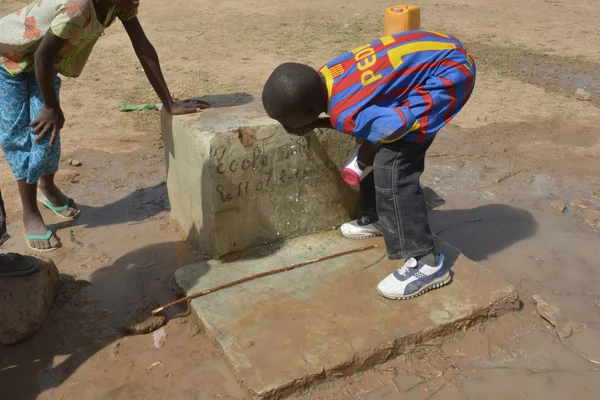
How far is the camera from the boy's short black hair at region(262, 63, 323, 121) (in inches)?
99.3

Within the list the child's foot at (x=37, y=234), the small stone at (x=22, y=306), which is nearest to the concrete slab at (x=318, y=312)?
the small stone at (x=22, y=306)

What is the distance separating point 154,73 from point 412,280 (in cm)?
178

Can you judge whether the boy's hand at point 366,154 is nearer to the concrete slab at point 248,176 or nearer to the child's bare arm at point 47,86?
the concrete slab at point 248,176

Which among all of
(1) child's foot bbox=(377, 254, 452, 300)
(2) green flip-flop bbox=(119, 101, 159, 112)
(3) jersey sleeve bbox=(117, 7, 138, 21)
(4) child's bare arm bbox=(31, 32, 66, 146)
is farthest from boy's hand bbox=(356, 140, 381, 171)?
(2) green flip-flop bbox=(119, 101, 159, 112)

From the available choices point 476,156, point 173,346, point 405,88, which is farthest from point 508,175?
point 173,346

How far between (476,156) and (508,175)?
0.37 m

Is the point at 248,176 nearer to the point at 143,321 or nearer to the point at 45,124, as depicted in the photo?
the point at 143,321

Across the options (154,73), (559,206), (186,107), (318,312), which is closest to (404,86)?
(318,312)

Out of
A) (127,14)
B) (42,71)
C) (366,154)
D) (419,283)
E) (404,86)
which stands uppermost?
(127,14)

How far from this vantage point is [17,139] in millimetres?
3301

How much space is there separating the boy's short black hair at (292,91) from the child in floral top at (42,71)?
0.76 m

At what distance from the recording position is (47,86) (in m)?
2.93

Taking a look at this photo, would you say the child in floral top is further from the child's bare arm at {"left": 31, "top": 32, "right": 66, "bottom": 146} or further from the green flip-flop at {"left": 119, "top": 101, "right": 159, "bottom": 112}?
the green flip-flop at {"left": 119, "top": 101, "right": 159, "bottom": 112}

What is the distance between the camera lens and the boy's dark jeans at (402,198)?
2715 mm
